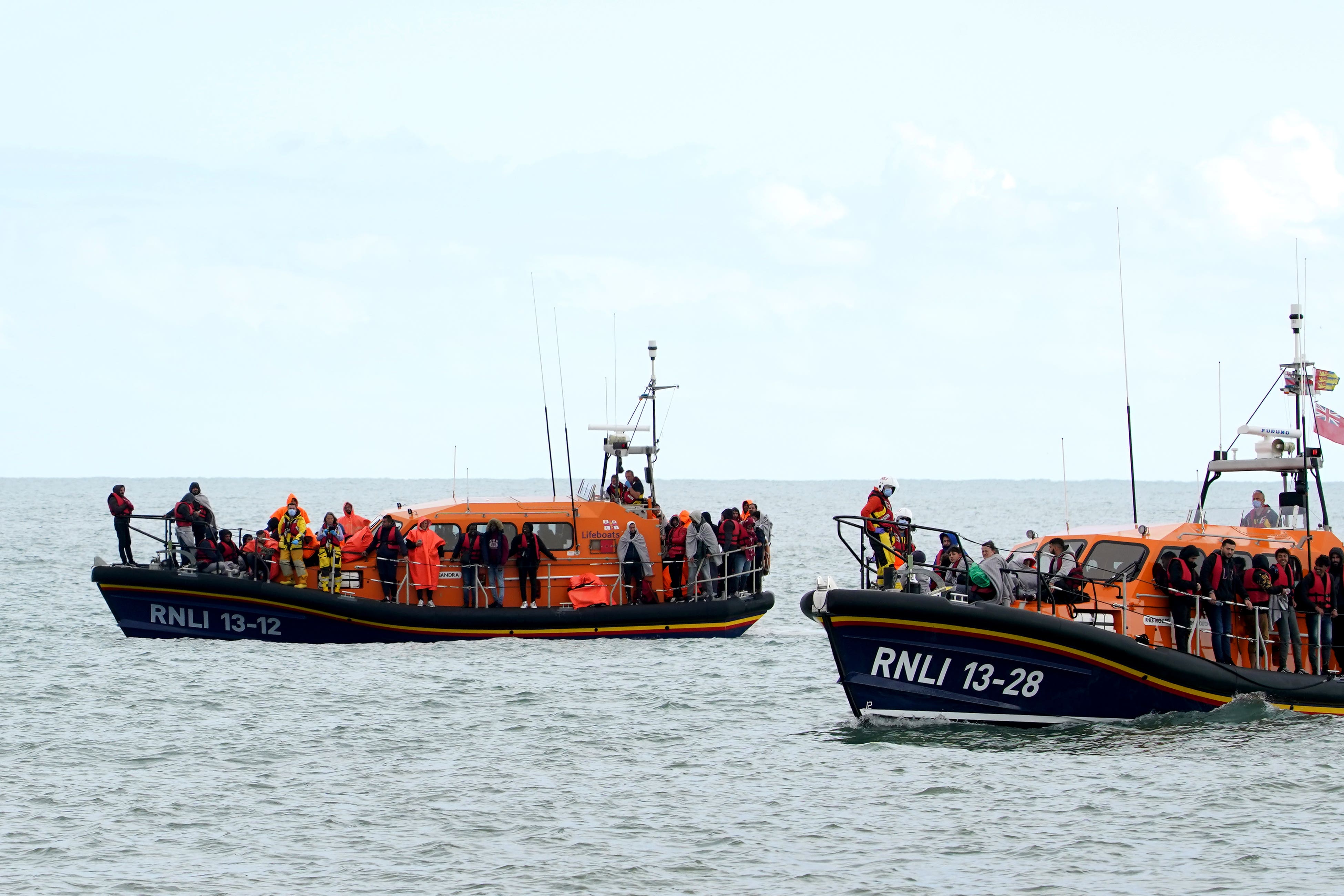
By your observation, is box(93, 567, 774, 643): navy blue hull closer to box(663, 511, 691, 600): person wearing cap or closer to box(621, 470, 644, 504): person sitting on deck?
Result: box(663, 511, 691, 600): person wearing cap

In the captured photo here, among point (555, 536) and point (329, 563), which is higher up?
point (555, 536)

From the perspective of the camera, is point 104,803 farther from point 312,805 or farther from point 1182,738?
point 1182,738

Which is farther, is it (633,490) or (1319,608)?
(633,490)

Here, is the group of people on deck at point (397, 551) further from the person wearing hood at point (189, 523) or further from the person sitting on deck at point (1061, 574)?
the person sitting on deck at point (1061, 574)

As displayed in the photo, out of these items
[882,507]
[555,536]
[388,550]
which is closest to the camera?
[882,507]

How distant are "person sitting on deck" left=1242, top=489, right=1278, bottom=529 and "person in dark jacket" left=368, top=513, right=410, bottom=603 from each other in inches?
400

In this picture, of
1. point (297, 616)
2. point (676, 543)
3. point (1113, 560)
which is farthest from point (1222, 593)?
point (297, 616)

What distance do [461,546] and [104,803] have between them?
8.21 meters

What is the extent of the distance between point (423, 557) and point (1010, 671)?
8735mm

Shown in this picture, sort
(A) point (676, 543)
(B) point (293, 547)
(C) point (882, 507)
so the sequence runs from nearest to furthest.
→ (C) point (882, 507)
(B) point (293, 547)
(A) point (676, 543)

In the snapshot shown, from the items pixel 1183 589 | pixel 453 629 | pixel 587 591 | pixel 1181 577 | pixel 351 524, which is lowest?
pixel 453 629

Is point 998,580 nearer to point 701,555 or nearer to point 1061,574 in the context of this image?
point 1061,574

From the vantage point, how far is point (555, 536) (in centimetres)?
2081

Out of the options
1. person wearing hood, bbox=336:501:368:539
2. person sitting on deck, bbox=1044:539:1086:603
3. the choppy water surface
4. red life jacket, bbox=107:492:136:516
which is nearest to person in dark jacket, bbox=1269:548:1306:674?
the choppy water surface
